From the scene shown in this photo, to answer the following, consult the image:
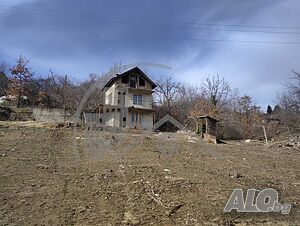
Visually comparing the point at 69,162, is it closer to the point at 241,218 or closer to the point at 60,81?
the point at 241,218

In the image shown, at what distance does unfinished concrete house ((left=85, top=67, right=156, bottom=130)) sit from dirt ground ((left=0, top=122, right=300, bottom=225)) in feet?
56.9

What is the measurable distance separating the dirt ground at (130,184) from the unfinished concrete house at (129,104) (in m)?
17.3

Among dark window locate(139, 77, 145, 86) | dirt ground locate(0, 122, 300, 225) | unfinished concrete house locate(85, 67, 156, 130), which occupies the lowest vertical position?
dirt ground locate(0, 122, 300, 225)

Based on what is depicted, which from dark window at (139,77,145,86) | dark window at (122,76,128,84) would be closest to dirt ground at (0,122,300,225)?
dark window at (122,76,128,84)

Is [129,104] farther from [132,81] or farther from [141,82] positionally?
[141,82]

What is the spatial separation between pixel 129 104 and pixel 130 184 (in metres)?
23.2

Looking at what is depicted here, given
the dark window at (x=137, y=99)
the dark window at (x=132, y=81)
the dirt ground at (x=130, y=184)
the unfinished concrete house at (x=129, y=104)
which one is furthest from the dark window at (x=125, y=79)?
the dirt ground at (x=130, y=184)

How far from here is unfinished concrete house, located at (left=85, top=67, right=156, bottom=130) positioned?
1153 inches

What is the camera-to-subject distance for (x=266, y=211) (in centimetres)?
586

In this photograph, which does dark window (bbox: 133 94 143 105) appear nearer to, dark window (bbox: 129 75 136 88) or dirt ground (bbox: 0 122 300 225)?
dark window (bbox: 129 75 136 88)

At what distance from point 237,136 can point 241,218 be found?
71.7 ft

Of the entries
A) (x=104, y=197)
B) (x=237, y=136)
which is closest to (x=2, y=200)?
(x=104, y=197)

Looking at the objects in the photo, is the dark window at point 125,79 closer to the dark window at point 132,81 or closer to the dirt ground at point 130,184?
the dark window at point 132,81

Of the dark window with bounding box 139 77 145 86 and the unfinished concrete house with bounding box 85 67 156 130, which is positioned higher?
the dark window with bounding box 139 77 145 86
